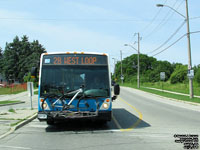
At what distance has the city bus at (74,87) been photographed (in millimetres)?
8953

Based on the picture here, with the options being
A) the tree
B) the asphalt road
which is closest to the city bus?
the asphalt road

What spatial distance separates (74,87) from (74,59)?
108 cm

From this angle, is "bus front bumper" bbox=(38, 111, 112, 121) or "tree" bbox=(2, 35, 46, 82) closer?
"bus front bumper" bbox=(38, 111, 112, 121)

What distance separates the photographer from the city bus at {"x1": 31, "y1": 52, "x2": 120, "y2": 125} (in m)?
8.95

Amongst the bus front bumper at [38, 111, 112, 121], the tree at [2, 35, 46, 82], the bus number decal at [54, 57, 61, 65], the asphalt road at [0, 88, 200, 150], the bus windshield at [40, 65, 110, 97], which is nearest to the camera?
the asphalt road at [0, 88, 200, 150]

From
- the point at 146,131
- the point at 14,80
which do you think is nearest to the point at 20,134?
the point at 146,131

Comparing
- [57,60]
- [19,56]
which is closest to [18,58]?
[19,56]

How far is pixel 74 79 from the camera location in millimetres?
9312

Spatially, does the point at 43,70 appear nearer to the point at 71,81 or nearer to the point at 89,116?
the point at 71,81

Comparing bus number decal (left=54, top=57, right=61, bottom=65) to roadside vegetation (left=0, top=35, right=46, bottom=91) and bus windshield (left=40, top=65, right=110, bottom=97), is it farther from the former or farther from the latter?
roadside vegetation (left=0, top=35, right=46, bottom=91)

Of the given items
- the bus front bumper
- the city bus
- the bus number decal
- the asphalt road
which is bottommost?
the asphalt road

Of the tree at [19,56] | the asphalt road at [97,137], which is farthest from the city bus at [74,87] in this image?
the tree at [19,56]

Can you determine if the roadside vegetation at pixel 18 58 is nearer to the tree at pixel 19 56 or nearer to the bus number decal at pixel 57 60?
the tree at pixel 19 56

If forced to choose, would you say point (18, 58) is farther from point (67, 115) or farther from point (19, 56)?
point (67, 115)
